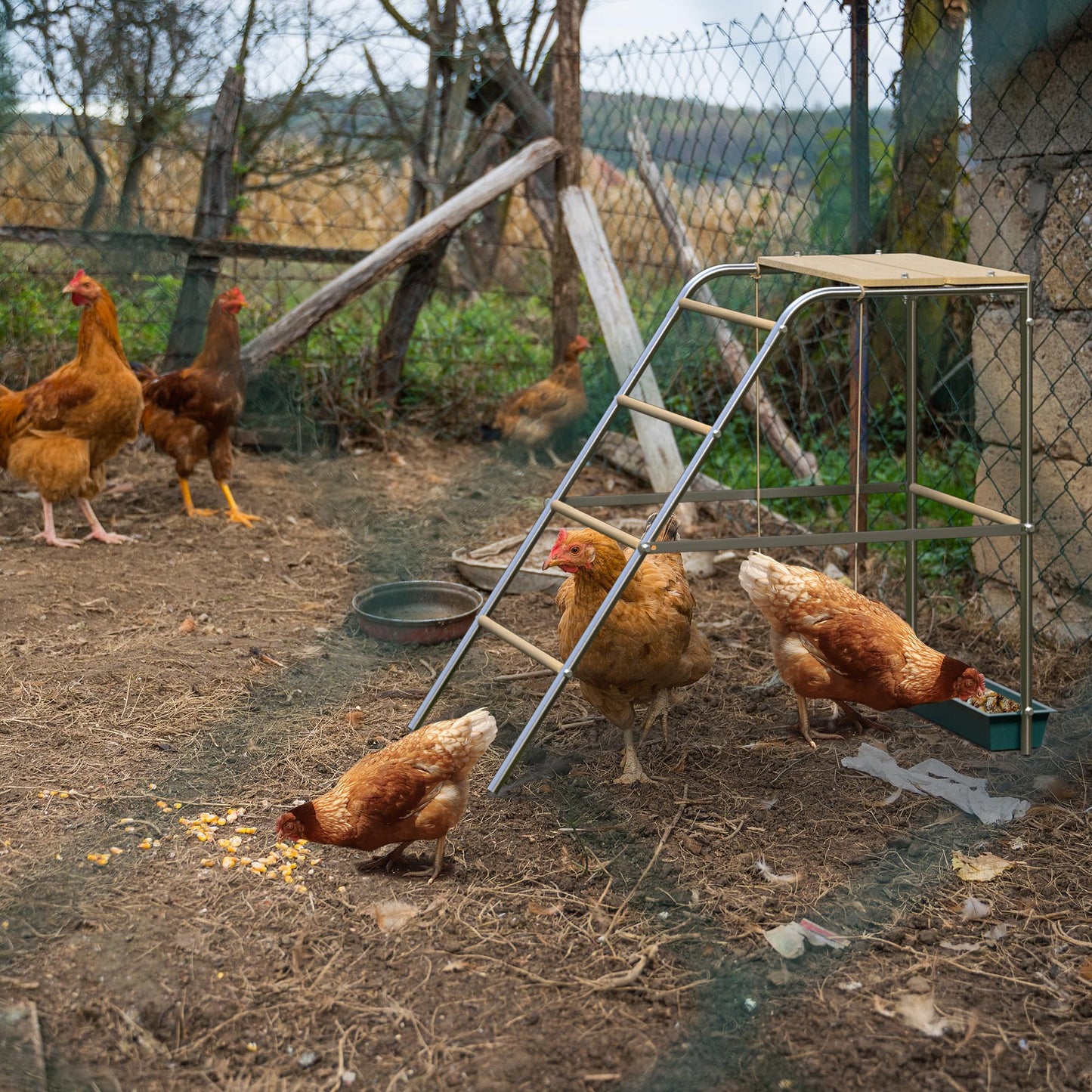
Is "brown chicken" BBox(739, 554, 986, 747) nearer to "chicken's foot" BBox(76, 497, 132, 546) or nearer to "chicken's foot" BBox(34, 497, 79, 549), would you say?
"chicken's foot" BBox(76, 497, 132, 546)

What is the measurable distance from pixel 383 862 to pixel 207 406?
10.4ft

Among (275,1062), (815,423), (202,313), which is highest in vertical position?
(202,313)

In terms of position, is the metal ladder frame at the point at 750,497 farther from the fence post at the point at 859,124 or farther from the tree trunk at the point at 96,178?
the tree trunk at the point at 96,178

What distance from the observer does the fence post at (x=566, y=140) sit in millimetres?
5719

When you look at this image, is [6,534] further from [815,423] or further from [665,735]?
[815,423]

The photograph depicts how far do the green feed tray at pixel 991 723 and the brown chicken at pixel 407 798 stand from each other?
4.27 feet

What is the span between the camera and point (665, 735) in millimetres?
3332

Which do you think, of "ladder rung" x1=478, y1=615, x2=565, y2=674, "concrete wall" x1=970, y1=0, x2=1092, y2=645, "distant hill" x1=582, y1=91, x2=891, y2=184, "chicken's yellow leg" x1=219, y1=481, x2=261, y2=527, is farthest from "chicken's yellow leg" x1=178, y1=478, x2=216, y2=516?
"concrete wall" x1=970, y1=0, x2=1092, y2=645

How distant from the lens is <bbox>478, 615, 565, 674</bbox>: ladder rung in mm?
2816

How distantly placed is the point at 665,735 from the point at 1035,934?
1.19 meters

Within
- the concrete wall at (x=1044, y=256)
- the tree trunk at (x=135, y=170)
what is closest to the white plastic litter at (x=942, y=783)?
the concrete wall at (x=1044, y=256)

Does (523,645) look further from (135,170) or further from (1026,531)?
(135,170)

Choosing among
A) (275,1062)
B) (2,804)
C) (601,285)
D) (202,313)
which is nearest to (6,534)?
(202,313)

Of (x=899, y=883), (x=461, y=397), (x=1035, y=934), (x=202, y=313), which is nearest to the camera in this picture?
(x=1035, y=934)
